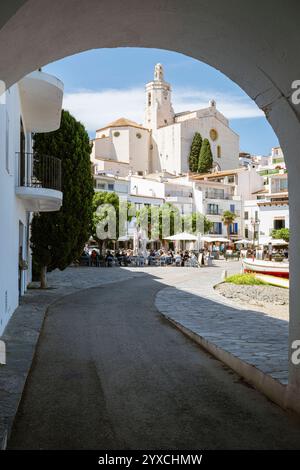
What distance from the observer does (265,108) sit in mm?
5656

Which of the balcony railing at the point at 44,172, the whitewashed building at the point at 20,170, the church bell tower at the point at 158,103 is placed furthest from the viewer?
the church bell tower at the point at 158,103

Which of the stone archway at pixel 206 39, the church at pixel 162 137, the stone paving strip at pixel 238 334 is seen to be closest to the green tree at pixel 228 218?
the church at pixel 162 137

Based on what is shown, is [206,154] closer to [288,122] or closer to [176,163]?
[176,163]

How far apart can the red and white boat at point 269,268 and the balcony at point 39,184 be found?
13216 mm

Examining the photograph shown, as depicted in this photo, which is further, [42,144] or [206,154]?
[206,154]

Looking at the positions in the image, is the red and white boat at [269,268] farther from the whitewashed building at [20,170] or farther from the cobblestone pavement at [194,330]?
the whitewashed building at [20,170]

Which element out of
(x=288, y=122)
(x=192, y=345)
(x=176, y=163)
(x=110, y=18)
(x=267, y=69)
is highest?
(x=176, y=163)

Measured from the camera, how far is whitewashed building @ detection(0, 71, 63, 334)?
33.7 ft

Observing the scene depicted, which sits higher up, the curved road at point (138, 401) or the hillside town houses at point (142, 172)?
the hillside town houses at point (142, 172)

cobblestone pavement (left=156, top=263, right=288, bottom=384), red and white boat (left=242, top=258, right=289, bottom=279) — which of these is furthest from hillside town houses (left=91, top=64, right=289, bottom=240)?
cobblestone pavement (left=156, top=263, right=288, bottom=384)

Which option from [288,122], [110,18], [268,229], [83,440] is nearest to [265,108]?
[288,122]

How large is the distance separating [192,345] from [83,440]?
513 centimetres

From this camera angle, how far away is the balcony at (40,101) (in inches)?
495

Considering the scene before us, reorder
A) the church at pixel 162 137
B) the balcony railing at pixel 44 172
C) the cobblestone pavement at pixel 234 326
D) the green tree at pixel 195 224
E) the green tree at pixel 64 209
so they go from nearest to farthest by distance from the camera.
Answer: the cobblestone pavement at pixel 234 326 → the balcony railing at pixel 44 172 → the green tree at pixel 64 209 → the green tree at pixel 195 224 → the church at pixel 162 137
